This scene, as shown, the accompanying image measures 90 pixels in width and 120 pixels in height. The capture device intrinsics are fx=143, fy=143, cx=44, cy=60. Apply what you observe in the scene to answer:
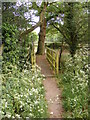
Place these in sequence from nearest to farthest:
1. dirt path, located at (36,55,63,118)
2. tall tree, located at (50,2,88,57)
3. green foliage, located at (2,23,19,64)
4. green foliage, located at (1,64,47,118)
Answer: green foliage, located at (1,64,47,118), dirt path, located at (36,55,63,118), green foliage, located at (2,23,19,64), tall tree, located at (50,2,88,57)

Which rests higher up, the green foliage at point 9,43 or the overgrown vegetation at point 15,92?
the green foliage at point 9,43

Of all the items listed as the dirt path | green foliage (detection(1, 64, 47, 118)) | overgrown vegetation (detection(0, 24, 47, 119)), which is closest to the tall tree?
the dirt path

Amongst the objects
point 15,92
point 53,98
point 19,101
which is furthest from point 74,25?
point 19,101

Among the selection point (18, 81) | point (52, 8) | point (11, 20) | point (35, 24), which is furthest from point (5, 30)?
point (52, 8)

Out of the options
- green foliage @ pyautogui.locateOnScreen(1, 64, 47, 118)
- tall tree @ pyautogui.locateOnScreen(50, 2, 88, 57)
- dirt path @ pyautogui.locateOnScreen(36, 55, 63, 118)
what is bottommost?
dirt path @ pyautogui.locateOnScreen(36, 55, 63, 118)

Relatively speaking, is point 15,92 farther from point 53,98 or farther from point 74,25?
point 74,25

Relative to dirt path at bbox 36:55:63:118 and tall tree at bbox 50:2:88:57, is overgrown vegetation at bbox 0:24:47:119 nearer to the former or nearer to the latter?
dirt path at bbox 36:55:63:118

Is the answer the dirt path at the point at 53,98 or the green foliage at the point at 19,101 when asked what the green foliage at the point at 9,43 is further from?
the dirt path at the point at 53,98

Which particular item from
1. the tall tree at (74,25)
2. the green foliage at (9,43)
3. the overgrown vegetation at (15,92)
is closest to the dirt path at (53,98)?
the overgrown vegetation at (15,92)

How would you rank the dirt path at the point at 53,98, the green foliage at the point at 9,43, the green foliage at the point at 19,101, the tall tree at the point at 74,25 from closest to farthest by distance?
the green foliage at the point at 19,101 → the dirt path at the point at 53,98 → the green foliage at the point at 9,43 → the tall tree at the point at 74,25

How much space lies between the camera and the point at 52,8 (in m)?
5.19

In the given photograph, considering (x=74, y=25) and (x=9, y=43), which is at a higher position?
(x=74, y=25)

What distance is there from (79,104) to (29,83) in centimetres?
82

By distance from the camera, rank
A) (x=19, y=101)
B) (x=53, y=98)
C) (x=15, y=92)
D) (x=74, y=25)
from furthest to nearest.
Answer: (x=74, y=25), (x=53, y=98), (x=15, y=92), (x=19, y=101)
